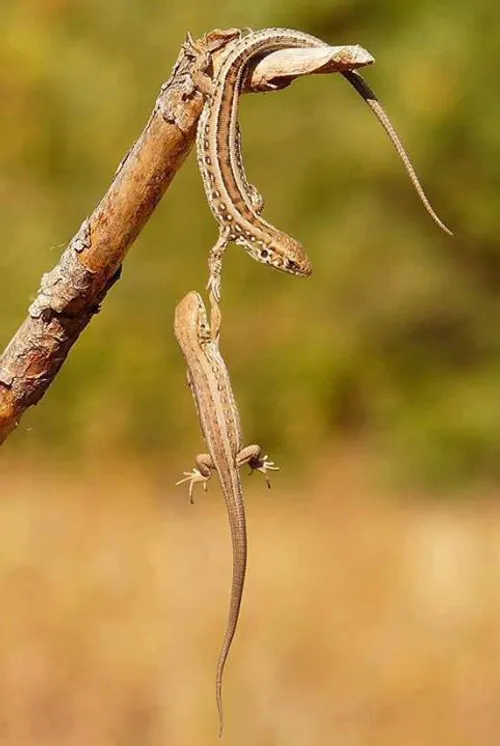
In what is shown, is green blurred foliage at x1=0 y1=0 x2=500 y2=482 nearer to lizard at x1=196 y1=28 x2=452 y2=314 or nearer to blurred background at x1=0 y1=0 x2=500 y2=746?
blurred background at x1=0 y1=0 x2=500 y2=746

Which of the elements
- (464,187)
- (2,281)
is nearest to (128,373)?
(2,281)

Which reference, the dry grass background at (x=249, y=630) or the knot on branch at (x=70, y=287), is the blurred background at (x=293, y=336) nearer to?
the dry grass background at (x=249, y=630)

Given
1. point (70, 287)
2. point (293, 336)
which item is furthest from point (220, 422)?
point (293, 336)

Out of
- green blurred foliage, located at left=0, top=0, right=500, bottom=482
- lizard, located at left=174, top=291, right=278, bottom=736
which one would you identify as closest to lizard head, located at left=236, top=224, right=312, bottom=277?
lizard, located at left=174, top=291, right=278, bottom=736

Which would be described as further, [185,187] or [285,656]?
[185,187]

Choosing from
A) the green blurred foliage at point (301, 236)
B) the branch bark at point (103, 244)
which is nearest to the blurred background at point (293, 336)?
the green blurred foliage at point (301, 236)

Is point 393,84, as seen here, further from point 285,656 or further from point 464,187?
point 285,656
